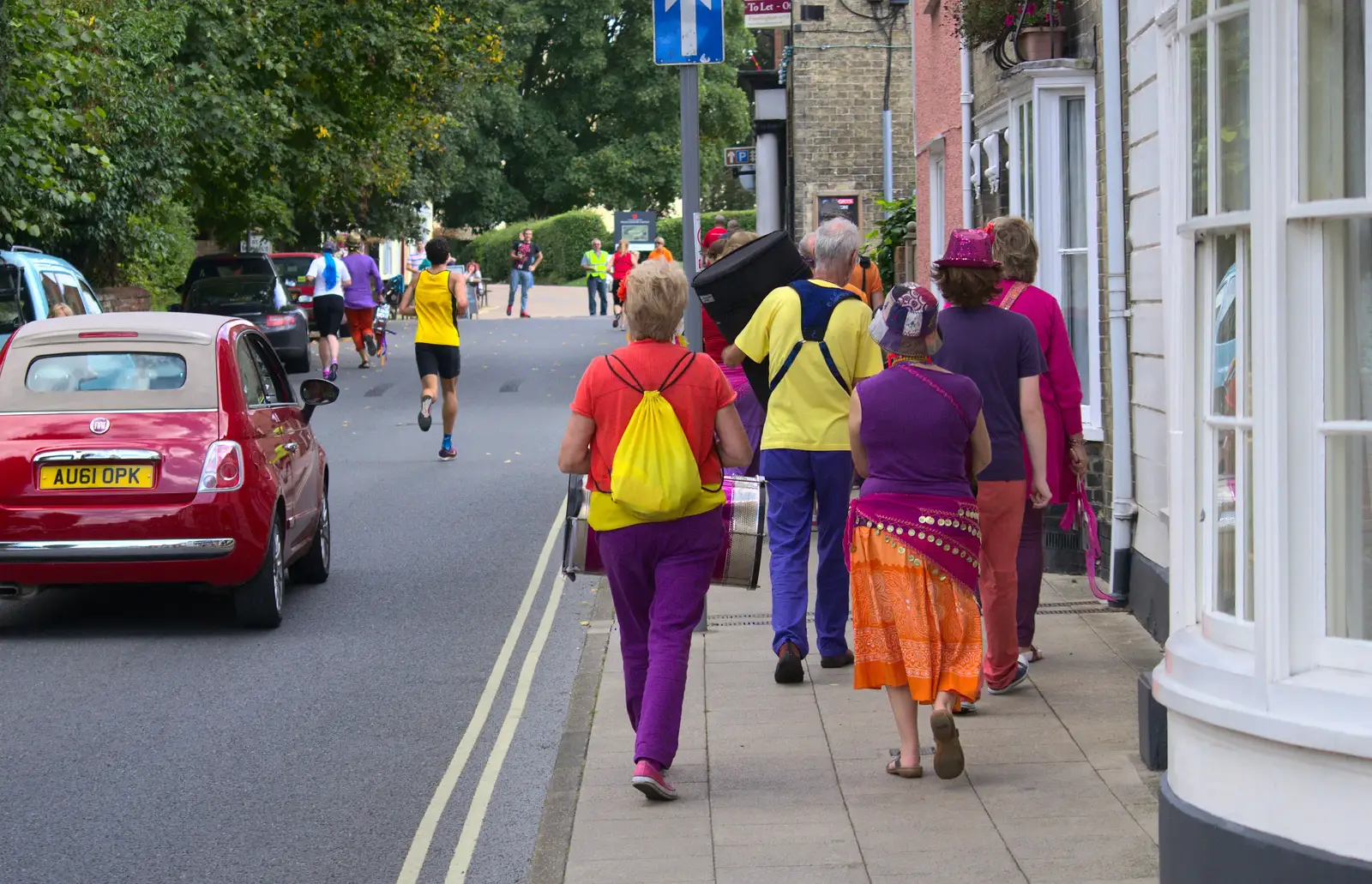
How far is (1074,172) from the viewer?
10633mm

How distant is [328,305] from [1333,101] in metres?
21.7

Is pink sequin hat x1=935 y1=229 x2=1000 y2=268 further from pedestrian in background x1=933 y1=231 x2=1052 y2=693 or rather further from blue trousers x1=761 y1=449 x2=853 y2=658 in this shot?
blue trousers x1=761 y1=449 x2=853 y2=658

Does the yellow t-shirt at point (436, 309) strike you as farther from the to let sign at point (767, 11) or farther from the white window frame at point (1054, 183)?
the to let sign at point (767, 11)

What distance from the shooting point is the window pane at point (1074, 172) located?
10.5m

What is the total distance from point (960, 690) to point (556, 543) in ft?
20.4

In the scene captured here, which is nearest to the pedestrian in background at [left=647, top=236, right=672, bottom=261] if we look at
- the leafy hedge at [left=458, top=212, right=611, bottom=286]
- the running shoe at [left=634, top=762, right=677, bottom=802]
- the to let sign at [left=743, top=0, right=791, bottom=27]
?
the running shoe at [left=634, top=762, right=677, bottom=802]

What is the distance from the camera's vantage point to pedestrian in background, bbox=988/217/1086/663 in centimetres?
714

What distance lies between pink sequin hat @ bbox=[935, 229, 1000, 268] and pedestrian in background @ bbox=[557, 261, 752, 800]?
1211 mm

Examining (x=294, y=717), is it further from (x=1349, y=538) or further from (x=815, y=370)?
(x=1349, y=538)

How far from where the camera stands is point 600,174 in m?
64.7

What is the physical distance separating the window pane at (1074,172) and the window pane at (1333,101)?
21.5ft

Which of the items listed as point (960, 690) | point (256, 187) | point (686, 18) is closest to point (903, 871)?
point (960, 690)

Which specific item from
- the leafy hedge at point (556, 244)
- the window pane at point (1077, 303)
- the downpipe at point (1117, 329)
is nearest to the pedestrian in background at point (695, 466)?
the downpipe at point (1117, 329)

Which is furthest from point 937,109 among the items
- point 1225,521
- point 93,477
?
point 1225,521
